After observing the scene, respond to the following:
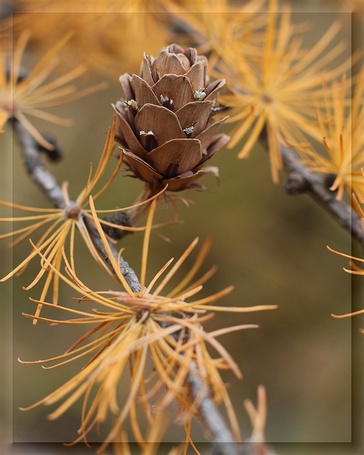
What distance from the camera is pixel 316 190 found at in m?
0.45

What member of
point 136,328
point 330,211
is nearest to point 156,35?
point 330,211

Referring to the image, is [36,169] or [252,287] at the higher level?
[36,169]

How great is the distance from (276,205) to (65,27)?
379mm

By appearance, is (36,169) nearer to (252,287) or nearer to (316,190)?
(316,190)

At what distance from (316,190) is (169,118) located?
0.19 meters

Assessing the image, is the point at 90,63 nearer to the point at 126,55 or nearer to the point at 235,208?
the point at 126,55

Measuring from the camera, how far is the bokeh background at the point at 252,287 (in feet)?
2.08

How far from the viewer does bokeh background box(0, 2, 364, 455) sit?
2.08 ft

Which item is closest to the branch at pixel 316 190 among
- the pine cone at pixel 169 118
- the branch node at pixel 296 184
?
the branch node at pixel 296 184

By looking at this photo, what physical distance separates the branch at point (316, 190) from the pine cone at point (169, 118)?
130 mm

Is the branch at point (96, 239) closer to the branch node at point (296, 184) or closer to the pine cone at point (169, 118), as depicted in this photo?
the pine cone at point (169, 118)

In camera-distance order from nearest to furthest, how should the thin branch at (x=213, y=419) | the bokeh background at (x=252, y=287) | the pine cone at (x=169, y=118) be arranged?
the thin branch at (x=213, y=419)
the pine cone at (x=169, y=118)
the bokeh background at (x=252, y=287)

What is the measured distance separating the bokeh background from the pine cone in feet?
1.01

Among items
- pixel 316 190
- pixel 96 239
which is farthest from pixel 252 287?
pixel 96 239
